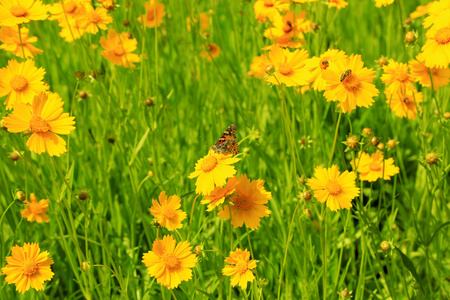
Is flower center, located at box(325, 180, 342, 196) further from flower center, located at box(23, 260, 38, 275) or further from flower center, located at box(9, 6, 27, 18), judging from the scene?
flower center, located at box(9, 6, 27, 18)

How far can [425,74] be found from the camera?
152 centimetres

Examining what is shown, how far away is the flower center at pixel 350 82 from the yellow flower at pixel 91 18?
1022 millimetres

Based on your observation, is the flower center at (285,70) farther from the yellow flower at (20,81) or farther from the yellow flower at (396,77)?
the yellow flower at (20,81)

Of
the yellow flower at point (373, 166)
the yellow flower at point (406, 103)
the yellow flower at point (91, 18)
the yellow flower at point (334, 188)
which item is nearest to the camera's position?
the yellow flower at point (334, 188)

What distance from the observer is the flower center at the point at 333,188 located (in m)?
1.15

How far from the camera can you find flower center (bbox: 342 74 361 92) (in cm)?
→ 123

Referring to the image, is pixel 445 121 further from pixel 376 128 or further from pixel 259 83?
pixel 259 83

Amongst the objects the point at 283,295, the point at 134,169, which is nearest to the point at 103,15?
the point at 134,169

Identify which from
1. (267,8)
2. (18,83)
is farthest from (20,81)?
(267,8)

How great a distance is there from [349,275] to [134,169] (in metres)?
0.91

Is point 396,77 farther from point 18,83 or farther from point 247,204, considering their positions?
point 18,83

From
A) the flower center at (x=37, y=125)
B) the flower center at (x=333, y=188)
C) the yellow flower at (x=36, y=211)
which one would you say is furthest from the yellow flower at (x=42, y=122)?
the flower center at (x=333, y=188)

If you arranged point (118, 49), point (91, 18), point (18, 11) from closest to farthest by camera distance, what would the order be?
point (18, 11) < point (91, 18) < point (118, 49)

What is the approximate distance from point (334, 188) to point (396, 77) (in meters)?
0.61
